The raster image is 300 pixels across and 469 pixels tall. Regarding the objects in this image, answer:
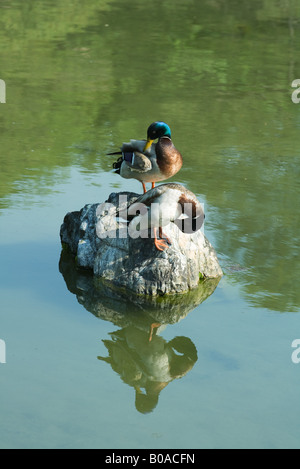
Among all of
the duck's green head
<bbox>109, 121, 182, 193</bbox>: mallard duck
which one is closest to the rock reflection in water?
<bbox>109, 121, 182, 193</bbox>: mallard duck

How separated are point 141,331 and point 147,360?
38 centimetres

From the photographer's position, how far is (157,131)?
6.41m

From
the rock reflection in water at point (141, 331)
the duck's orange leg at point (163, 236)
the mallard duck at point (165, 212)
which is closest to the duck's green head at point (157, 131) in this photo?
the mallard duck at point (165, 212)

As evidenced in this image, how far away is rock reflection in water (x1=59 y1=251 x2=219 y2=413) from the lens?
5.09 meters

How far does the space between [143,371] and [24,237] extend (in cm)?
232

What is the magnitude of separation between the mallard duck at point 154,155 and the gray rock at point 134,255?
27cm

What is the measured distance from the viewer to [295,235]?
7258 mm

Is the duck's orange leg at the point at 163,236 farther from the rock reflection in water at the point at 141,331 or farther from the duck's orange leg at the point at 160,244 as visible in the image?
the rock reflection in water at the point at 141,331

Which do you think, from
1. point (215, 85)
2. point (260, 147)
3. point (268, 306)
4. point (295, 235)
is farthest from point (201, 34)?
point (268, 306)

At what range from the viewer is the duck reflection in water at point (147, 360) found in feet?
16.2

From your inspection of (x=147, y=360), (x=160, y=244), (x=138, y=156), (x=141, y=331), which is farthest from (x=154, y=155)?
(x=147, y=360)

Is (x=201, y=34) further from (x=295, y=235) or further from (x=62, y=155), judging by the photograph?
Result: (x=295, y=235)

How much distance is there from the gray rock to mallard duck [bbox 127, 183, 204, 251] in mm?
78

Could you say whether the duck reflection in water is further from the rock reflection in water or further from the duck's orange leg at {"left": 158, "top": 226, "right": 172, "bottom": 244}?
the duck's orange leg at {"left": 158, "top": 226, "right": 172, "bottom": 244}
